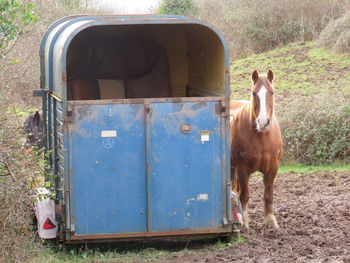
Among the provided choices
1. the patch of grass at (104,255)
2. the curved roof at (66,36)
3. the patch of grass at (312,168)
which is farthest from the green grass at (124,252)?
the patch of grass at (312,168)

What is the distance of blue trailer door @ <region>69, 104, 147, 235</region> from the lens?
7.59 metres

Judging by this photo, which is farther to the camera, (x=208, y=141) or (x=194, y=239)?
(x=194, y=239)

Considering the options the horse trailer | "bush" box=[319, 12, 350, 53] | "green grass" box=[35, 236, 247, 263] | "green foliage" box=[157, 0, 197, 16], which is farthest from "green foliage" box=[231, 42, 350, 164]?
"green foliage" box=[157, 0, 197, 16]

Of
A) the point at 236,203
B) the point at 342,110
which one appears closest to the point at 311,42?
the point at 342,110

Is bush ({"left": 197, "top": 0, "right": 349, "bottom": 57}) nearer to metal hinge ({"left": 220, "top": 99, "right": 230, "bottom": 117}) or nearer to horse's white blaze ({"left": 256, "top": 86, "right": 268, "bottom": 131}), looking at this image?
horse's white blaze ({"left": 256, "top": 86, "right": 268, "bottom": 131})

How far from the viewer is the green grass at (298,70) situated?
717 inches

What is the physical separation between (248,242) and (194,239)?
0.69m

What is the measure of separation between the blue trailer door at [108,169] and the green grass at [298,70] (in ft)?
31.0

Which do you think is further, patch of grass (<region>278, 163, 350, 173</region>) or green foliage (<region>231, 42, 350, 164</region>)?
green foliage (<region>231, 42, 350, 164</region>)

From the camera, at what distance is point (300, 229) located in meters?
8.66

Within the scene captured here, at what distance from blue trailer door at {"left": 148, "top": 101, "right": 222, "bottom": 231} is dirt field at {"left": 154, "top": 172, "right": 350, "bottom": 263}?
0.47 m

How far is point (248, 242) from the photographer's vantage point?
8.14m

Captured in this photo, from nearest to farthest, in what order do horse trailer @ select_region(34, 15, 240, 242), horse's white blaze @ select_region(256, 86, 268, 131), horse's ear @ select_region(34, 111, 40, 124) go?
horse trailer @ select_region(34, 15, 240, 242)
horse's white blaze @ select_region(256, 86, 268, 131)
horse's ear @ select_region(34, 111, 40, 124)

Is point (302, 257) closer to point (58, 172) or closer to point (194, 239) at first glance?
point (194, 239)
